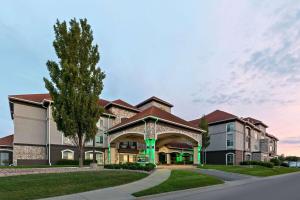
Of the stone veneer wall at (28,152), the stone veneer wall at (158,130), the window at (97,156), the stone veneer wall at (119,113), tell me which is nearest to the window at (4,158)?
the stone veneer wall at (28,152)

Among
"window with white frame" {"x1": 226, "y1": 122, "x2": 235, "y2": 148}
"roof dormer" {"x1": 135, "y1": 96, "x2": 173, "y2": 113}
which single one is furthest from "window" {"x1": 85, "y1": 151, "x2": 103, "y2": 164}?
"window with white frame" {"x1": 226, "y1": 122, "x2": 235, "y2": 148}

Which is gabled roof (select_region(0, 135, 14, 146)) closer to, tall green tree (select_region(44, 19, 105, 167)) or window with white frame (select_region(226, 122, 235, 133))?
tall green tree (select_region(44, 19, 105, 167))

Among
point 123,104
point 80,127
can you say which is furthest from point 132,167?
point 123,104

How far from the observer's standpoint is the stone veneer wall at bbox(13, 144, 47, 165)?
120ft

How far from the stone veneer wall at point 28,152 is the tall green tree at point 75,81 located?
48.0 ft

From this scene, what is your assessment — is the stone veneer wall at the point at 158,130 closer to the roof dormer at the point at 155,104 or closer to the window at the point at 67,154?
the window at the point at 67,154

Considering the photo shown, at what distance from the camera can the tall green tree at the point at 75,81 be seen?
24.9 meters

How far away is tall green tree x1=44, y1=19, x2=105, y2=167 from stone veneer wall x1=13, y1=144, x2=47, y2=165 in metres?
14.6

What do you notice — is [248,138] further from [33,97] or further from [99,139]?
[33,97]

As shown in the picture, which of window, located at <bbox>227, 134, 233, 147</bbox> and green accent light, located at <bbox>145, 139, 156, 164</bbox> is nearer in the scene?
green accent light, located at <bbox>145, 139, 156, 164</bbox>

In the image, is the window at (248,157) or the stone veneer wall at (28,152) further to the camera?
the window at (248,157)

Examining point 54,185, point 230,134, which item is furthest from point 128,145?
point 54,185

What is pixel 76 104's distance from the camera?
24812 millimetres

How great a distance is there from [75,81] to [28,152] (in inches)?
714
